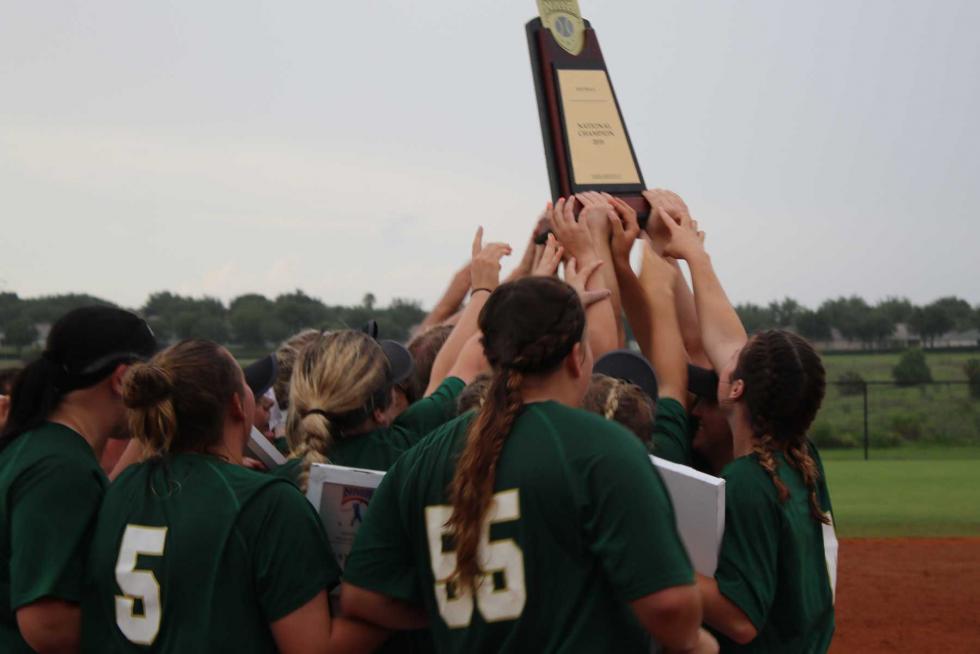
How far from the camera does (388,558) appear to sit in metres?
2.63

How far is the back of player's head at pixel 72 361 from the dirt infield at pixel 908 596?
7086 mm

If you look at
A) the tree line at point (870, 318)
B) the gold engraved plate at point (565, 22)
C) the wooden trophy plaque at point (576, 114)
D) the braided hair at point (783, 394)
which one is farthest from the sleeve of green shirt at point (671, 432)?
the tree line at point (870, 318)

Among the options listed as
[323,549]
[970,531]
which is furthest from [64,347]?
[970,531]

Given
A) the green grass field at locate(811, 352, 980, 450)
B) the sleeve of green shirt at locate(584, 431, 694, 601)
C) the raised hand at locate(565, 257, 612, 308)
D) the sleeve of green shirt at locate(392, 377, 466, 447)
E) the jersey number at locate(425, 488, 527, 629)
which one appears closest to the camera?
the sleeve of green shirt at locate(584, 431, 694, 601)

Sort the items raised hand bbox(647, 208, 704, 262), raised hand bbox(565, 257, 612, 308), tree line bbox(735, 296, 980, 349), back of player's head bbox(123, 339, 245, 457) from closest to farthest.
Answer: back of player's head bbox(123, 339, 245, 457) < raised hand bbox(565, 257, 612, 308) < raised hand bbox(647, 208, 704, 262) < tree line bbox(735, 296, 980, 349)

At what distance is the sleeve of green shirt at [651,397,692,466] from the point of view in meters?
3.29

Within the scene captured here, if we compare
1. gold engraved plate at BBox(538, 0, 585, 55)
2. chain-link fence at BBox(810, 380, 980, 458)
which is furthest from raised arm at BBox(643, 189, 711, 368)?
chain-link fence at BBox(810, 380, 980, 458)

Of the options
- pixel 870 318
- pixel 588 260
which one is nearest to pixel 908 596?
pixel 588 260

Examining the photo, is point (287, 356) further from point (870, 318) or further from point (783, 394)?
point (870, 318)

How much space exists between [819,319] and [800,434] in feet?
120

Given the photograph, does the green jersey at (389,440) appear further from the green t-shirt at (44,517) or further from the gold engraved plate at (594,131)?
the gold engraved plate at (594,131)

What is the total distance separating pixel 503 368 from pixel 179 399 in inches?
32.6

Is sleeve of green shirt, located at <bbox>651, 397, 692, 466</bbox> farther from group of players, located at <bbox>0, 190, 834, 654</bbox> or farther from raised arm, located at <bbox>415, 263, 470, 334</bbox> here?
raised arm, located at <bbox>415, 263, 470, 334</bbox>

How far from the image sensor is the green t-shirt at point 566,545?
2.30 metres
